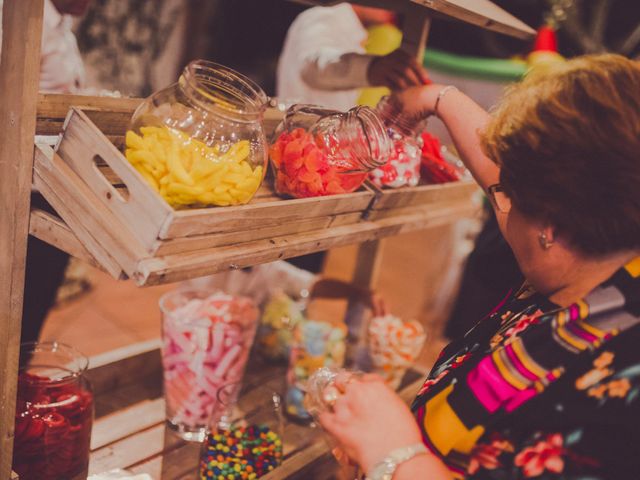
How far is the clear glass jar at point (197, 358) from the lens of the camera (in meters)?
1.43

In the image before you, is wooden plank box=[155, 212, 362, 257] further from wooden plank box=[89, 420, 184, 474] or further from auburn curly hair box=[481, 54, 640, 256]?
wooden plank box=[89, 420, 184, 474]

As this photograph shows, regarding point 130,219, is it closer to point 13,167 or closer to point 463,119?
point 13,167

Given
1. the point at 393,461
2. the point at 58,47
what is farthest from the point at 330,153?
the point at 58,47

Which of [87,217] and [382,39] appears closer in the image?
[87,217]

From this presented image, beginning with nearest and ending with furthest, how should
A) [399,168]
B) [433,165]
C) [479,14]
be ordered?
[479,14] < [399,168] < [433,165]

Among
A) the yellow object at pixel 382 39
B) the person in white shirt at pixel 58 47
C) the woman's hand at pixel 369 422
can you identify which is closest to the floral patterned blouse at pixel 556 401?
the woman's hand at pixel 369 422

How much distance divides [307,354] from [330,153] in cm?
66

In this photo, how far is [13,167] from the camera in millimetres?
931

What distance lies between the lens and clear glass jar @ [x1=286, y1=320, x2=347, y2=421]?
1.62m

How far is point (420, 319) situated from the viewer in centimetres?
379

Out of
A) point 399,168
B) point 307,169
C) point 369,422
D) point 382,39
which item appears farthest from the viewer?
point 382,39

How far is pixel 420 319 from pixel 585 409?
2996mm

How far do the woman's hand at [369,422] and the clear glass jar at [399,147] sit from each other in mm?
523

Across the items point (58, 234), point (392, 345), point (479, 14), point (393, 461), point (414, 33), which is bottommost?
point (392, 345)
